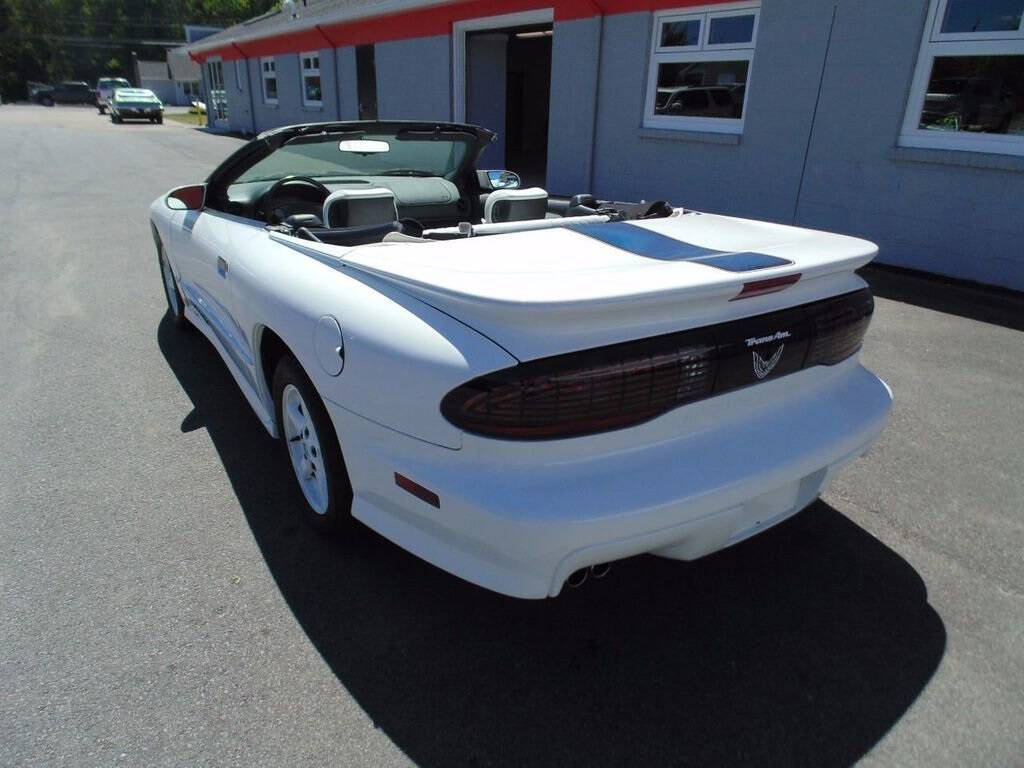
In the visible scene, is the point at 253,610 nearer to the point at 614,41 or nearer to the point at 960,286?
the point at 960,286

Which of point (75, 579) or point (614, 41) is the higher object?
point (614, 41)

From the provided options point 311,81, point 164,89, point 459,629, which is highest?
point 164,89

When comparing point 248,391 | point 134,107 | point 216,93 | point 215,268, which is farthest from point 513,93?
point 134,107

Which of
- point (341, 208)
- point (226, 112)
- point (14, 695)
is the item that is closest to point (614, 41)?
point (341, 208)

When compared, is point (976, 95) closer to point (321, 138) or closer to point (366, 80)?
point (321, 138)

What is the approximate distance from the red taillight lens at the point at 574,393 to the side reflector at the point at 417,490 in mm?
241

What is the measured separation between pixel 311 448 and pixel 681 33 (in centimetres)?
846

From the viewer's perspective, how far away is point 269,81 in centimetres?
2298

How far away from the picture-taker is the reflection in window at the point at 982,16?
6000 mm

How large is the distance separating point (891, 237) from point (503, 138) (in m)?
9.61

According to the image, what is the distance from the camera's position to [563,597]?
8.16 feet

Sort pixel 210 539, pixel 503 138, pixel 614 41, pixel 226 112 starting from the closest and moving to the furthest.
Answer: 1. pixel 210 539
2. pixel 614 41
3. pixel 503 138
4. pixel 226 112

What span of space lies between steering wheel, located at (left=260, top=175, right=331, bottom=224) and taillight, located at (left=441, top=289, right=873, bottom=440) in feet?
7.59

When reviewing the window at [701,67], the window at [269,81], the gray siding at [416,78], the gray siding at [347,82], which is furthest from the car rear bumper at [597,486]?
the window at [269,81]
